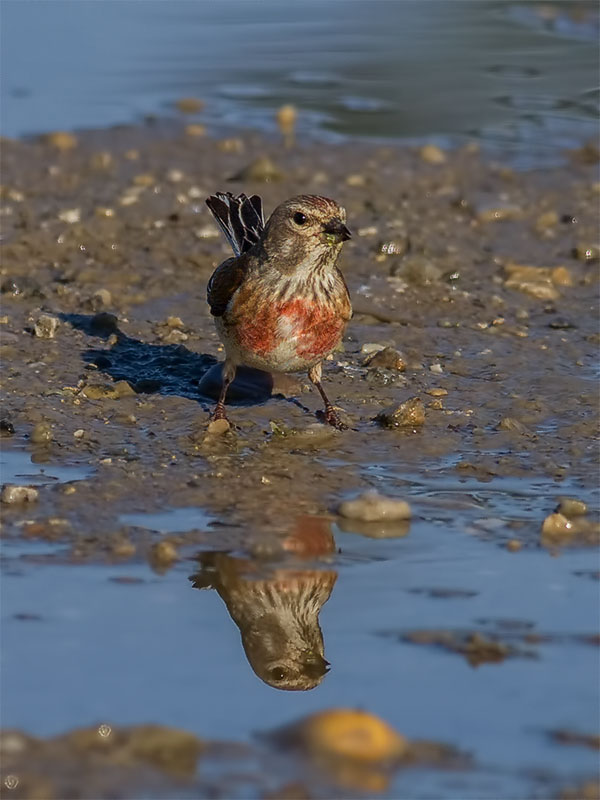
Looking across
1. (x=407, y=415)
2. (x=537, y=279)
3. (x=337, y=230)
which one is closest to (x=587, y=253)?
(x=537, y=279)

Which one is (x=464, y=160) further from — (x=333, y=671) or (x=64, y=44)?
(x=333, y=671)

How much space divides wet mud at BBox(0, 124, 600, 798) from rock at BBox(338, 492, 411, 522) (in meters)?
0.03

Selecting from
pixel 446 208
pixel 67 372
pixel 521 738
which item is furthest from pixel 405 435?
pixel 446 208

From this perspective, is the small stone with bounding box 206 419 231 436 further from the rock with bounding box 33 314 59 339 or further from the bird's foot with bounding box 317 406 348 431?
the rock with bounding box 33 314 59 339

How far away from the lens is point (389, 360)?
795cm

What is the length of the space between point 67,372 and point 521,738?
14.0 ft

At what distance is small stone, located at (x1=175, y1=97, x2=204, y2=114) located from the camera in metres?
13.5

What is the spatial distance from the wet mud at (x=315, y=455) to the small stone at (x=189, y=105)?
178 cm

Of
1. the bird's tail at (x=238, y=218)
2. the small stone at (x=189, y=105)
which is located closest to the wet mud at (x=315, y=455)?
the bird's tail at (x=238, y=218)

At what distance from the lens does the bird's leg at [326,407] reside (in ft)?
23.3

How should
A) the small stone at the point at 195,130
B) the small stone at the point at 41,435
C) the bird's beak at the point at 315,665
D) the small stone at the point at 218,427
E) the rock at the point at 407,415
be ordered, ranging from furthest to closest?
the small stone at the point at 195,130
the rock at the point at 407,415
the small stone at the point at 218,427
the small stone at the point at 41,435
the bird's beak at the point at 315,665

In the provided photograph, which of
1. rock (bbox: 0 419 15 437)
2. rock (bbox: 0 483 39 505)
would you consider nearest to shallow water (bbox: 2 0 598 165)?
rock (bbox: 0 419 15 437)

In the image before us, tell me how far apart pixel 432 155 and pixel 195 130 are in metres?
2.20

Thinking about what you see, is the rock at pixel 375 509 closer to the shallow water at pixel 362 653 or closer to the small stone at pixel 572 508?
the shallow water at pixel 362 653
